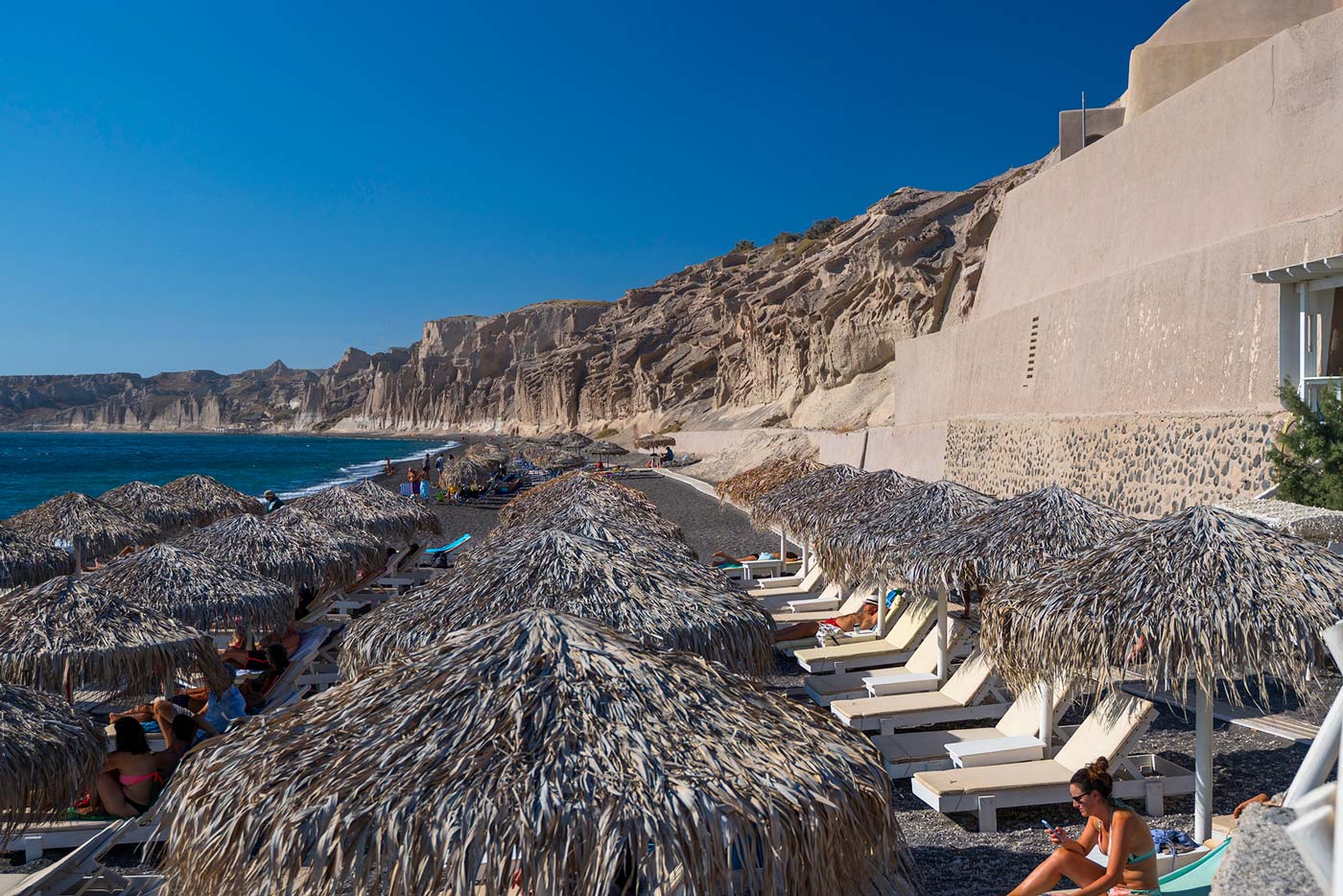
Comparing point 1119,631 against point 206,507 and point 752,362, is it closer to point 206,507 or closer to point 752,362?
point 206,507

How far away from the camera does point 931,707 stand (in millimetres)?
6898

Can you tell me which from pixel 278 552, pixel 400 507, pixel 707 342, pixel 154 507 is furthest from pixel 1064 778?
pixel 707 342

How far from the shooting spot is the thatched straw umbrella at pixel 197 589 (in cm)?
829

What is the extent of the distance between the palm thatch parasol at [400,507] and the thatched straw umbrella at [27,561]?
14.1ft

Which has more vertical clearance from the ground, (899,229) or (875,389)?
(899,229)

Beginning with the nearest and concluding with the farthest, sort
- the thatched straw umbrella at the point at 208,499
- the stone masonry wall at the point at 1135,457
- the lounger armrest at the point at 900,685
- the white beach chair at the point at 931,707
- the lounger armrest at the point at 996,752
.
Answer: the lounger armrest at the point at 996,752 < the white beach chair at the point at 931,707 < the lounger armrest at the point at 900,685 < the stone masonry wall at the point at 1135,457 < the thatched straw umbrella at the point at 208,499

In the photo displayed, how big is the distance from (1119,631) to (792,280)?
145 feet

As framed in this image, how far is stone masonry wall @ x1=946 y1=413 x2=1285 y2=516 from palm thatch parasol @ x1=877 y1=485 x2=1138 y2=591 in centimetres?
355

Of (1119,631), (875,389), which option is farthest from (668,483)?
(1119,631)

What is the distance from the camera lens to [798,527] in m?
11.1

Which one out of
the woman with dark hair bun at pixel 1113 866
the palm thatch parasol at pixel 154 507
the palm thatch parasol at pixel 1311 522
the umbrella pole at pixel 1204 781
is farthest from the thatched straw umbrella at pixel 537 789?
the palm thatch parasol at pixel 154 507

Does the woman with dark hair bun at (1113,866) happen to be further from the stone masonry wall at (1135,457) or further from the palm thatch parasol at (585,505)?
the stone masonry wall at (1135,457)

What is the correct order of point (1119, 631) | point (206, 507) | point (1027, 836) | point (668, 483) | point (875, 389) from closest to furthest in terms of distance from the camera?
point (1119, 631) < point (1027, 836) < point (206, 507) < point (668, 483) < point (875, 389)

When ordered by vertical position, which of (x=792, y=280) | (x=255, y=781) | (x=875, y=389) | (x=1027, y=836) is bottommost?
(x=1027, y=836)
